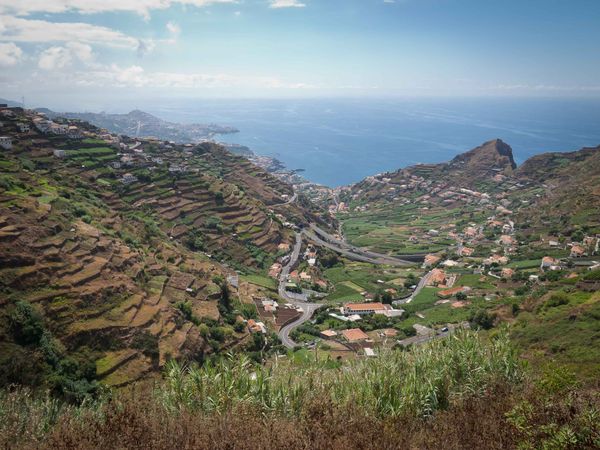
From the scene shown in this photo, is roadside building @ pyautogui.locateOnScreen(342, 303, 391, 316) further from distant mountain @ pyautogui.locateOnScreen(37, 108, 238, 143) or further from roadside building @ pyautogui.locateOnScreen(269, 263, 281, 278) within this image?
distant mountain @ pyautogui.locateOnScreen(37, 108, 238, 143)

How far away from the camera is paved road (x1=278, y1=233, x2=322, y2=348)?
30.0m

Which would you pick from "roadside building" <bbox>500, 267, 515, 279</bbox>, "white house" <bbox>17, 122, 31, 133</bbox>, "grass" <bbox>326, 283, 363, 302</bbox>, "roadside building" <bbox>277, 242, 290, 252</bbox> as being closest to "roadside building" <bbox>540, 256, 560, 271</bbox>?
"roadside building" <bbox>500, 267, 515, 279</bbox>

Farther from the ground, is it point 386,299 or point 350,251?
point 386,299

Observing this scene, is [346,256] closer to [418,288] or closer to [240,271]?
[418,288]

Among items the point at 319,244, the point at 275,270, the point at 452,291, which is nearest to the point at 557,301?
the point at 452,291

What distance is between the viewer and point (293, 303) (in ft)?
125

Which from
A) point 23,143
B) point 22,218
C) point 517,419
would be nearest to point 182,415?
point 517,419

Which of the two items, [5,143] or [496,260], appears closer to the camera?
[5,143]

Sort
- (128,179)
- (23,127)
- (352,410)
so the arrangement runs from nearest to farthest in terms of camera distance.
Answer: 1. (352,410)
2. (23,127)
3. (128,179)

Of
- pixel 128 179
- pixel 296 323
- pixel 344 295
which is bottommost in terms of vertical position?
pixel 344 295

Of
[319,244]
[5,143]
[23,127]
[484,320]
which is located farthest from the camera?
[319,244]

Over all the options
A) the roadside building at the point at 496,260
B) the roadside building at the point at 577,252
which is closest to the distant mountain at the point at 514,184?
the roadside building at the point at 577,252

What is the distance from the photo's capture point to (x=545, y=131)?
187625 millimetres

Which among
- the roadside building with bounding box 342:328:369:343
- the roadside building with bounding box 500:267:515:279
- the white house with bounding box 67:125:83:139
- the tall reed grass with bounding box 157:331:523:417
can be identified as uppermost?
the white house with bounding box 67:125:83:139
